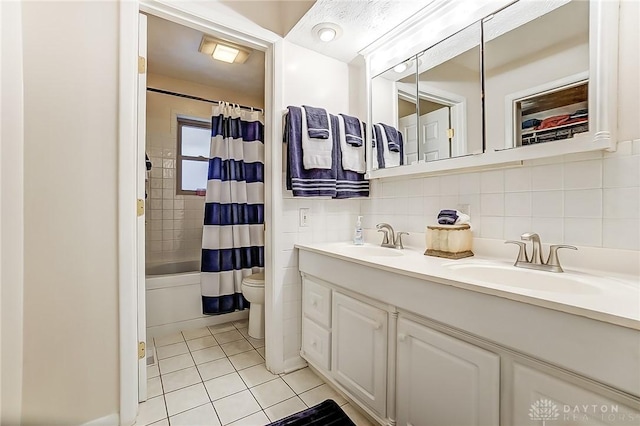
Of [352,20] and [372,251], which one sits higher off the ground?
[352,20]

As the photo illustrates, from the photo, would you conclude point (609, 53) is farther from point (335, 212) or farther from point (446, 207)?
point (335, 212)

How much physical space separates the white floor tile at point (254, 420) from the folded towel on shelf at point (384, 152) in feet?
5.04

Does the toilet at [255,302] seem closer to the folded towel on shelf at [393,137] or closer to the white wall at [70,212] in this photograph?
the white wall at [70,212]

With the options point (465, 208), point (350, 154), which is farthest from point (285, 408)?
point (350, 154)

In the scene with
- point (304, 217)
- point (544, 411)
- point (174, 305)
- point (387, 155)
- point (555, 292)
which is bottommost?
point (174, 305)

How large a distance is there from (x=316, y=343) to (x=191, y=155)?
2469 millimetres

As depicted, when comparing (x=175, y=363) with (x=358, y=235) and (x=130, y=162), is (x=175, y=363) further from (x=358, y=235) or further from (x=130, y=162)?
(x=358, y=235)

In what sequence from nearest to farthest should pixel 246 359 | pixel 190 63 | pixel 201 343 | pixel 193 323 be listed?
pixel 246 359 → pixel 201 343 → pixel 193 323 → pixel 190 63

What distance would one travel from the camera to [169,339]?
228cm

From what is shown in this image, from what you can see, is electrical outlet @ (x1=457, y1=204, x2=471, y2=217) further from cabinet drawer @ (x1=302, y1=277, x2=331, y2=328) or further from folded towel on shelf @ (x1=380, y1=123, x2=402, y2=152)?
cabinet drawer @ (x1=302, y1=277, x2=331, y2=328)

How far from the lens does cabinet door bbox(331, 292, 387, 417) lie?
4.05 ft

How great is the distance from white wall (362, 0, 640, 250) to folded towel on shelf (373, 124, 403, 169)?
1.04 ft

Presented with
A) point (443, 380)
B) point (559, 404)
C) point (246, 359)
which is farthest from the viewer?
point (246, 359)

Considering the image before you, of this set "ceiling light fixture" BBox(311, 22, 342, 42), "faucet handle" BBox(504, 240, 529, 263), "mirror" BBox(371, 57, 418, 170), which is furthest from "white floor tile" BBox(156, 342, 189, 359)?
"ceiling light fixture" BBox(311, 22, 342, 42)
